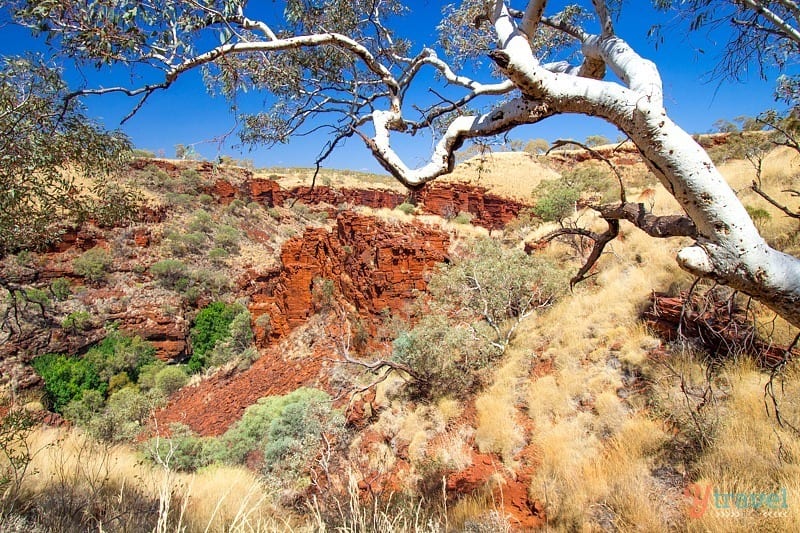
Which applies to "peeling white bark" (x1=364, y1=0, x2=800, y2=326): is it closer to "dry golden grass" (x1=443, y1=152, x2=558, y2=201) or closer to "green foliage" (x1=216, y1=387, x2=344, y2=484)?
"green foliage" (x1=216, y1=387, x2=344, y2=484)

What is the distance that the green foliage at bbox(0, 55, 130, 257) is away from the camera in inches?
103

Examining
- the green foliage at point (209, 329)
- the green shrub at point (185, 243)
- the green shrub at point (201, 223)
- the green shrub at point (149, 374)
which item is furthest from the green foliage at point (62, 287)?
the green shrub at point (201, 223)

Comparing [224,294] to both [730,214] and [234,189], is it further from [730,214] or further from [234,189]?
[730,214]

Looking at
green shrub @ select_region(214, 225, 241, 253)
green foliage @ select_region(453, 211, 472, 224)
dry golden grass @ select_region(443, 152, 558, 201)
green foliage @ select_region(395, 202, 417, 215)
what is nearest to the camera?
green foliage @ select_region(453, 211, 472, 224)

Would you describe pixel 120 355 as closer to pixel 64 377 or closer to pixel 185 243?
pixel 64 377

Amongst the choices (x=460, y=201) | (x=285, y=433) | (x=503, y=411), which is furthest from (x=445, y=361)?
(x=460, y=201)

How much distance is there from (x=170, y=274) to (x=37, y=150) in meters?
18.5

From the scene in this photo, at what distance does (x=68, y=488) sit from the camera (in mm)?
2982

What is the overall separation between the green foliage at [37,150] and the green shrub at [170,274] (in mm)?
16669

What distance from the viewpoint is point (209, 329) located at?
54.7 ft

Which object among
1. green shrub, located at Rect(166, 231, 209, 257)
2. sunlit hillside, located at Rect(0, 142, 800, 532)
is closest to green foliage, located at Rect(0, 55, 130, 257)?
sunlit hillside, located at Rect(0, 142, 800, 532)

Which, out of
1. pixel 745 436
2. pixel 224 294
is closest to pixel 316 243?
pixel 224 294

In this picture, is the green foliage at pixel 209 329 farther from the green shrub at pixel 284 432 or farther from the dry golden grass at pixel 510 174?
the dry golden grass at pixel 510 174

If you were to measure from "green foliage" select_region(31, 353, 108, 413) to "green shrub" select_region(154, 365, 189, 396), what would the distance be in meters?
1.98
